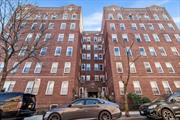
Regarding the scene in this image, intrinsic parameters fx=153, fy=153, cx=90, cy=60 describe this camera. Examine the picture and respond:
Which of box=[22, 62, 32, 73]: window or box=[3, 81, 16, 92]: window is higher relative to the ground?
box=[22, 62, 32, 73]: window

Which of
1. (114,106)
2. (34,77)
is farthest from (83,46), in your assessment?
(114,106)

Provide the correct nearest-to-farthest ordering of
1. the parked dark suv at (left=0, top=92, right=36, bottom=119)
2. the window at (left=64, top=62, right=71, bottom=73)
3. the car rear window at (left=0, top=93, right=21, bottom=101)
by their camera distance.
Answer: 1. the parked dark suv at (left=0, top=92, right=36, bottom=119)
2. the car rear window at (left=0, top=93, right=21, bottom=101)
3. the window at (left=64, top=62, right=71, bottom=73)

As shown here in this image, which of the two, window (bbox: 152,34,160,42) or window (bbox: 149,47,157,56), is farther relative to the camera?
window (bbox: 152,34,160,42)

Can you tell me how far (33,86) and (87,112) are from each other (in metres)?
16.2

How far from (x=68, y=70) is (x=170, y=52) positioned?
743 inches

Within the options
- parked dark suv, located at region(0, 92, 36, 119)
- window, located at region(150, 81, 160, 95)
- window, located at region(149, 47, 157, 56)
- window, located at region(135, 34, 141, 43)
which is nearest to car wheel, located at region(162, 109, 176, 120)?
parked dark suv, located at region(0, 92, 36, 119)

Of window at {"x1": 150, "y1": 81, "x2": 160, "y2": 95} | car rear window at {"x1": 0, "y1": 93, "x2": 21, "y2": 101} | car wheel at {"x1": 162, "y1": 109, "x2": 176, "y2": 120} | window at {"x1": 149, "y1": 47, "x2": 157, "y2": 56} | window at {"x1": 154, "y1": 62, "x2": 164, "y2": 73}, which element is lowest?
car wheel at {"x1": 162, "y1": 109, "x2": 176, "y2": 120}

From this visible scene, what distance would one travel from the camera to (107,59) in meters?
30.7

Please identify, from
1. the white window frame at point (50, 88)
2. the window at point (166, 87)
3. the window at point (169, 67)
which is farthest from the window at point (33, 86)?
the window at point (169, 67)

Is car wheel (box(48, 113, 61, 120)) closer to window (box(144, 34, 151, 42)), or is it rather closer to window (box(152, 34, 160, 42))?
window (box(144, 34, 151, 42))

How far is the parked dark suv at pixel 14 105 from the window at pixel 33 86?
47.0 feet

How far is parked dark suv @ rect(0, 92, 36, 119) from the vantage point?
8.52 m

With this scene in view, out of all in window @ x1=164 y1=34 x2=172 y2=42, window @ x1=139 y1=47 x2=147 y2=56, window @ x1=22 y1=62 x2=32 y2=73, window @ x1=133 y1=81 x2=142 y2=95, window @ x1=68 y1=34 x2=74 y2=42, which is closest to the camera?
window @ x1=133 y1=81 x2=142 y2=95

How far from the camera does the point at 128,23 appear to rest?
32844 mm
